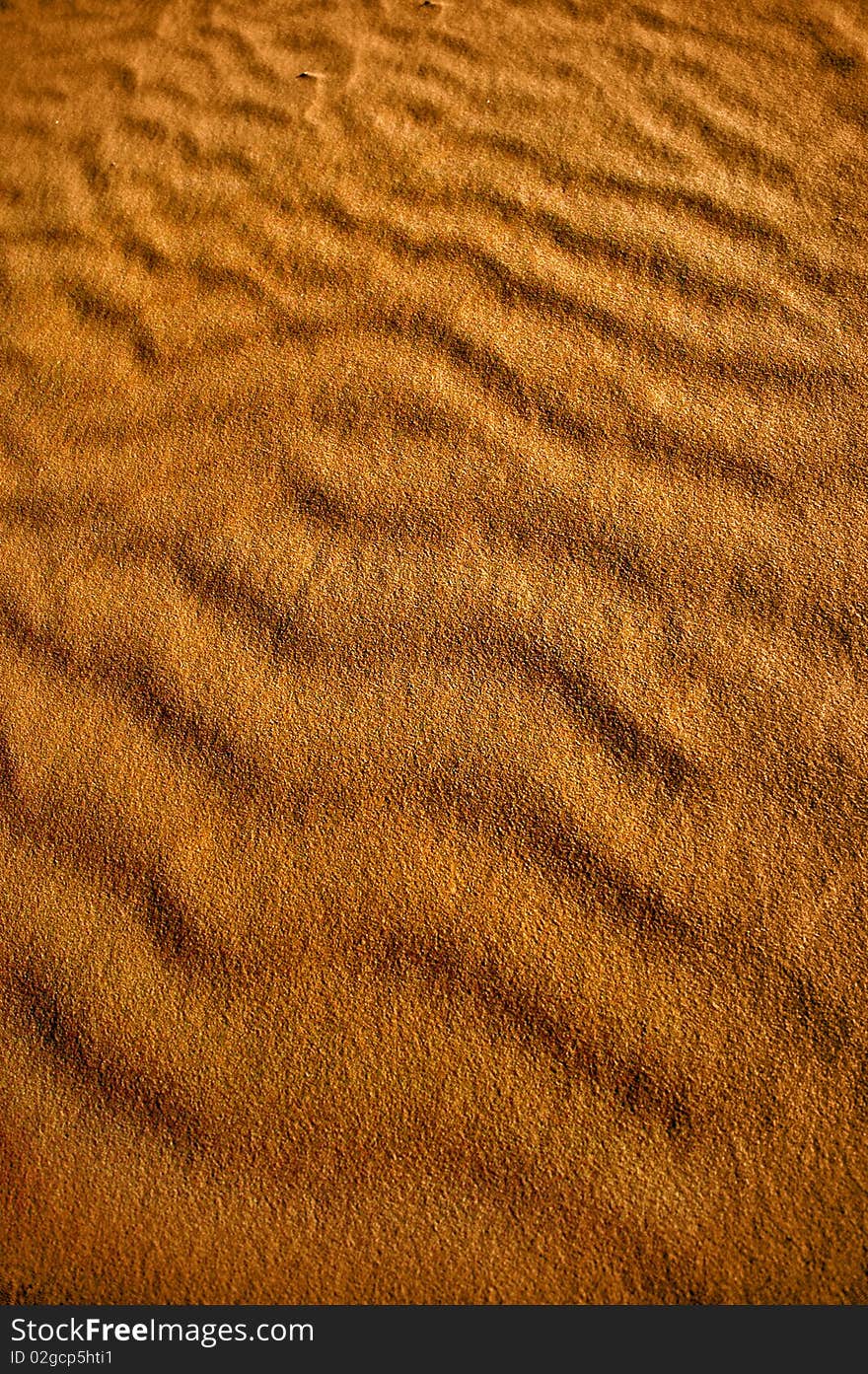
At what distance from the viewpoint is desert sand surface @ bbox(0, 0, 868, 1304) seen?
139cm


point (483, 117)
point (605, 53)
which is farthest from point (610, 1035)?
point (605, 53)

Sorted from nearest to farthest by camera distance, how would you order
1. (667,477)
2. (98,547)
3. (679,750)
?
(679,750), (667,477), (98,547)

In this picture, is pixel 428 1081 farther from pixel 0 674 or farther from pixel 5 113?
pixel 5 113

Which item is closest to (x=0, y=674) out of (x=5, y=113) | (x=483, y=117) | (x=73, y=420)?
(x=73, y=420)

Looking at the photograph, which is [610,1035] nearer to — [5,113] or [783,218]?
[783,218]

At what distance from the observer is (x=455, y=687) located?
5.95 ft

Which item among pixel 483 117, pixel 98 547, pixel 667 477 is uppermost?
pixel 483 117

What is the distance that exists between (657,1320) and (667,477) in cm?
142

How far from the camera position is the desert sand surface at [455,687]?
139cm

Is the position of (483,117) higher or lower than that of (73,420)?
higher

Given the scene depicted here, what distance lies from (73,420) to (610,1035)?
6.02ft

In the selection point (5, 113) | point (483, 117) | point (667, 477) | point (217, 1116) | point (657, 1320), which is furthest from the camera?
point (5, 113)

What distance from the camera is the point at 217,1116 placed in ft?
4.86

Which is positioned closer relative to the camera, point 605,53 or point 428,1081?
point 428,1081
